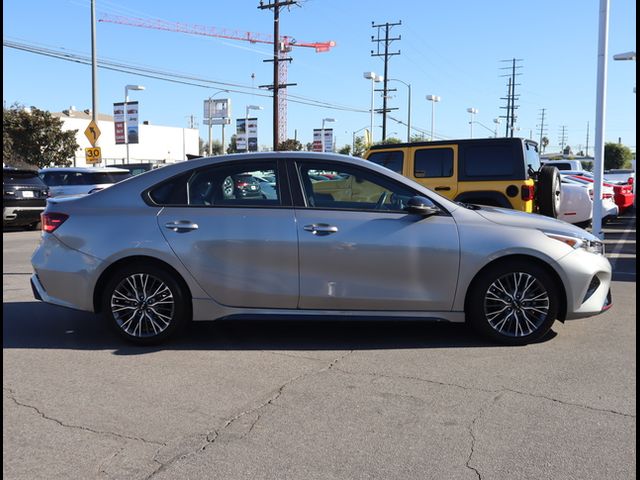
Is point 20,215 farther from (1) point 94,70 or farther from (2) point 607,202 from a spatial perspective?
(2) point 607,202

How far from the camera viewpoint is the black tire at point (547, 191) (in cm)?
940

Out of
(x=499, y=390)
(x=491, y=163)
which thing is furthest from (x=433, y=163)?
(x=499, y=390)

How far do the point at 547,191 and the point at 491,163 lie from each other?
37.5 inches

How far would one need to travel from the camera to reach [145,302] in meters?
5.31

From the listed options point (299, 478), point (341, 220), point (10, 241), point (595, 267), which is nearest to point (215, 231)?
point (341, 220)

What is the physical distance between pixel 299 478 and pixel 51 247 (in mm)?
3469

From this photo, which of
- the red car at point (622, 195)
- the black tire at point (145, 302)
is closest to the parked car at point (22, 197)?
the black tire at point (145, 302)

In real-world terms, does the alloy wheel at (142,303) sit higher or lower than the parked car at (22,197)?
lower

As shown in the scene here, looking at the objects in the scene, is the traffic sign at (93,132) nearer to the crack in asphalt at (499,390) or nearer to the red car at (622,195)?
the red car at (622,195)

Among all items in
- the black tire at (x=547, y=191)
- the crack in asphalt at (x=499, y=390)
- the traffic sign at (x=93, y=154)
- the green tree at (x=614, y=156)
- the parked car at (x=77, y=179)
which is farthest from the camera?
the green tree at (x=614, y=156)

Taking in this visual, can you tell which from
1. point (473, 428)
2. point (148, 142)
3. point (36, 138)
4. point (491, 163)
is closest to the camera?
point (473, 428)

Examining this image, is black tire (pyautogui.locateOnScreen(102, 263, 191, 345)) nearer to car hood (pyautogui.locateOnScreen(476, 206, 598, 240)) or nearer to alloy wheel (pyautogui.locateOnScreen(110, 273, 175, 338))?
alloy wheel (pyautogui.locateOnScreen(110, 273, 175, 338))

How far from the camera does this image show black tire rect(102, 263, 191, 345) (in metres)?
5.29

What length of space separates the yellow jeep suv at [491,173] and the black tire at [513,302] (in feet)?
13.8
